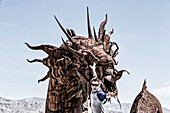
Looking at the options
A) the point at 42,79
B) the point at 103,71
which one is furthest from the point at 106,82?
the point at 42,79

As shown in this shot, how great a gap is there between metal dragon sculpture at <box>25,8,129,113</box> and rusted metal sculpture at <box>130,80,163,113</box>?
105 cm

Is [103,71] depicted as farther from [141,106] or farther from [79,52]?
[141,106]

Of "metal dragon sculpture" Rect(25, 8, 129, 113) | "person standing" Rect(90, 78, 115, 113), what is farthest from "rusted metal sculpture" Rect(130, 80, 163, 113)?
"person standing" Rect(90, 78, 115, 113)

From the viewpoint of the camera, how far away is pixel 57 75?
14.0 feet

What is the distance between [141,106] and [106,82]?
130 centimetres

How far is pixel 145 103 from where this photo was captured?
5078 mm

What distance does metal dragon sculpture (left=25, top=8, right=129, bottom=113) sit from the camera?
13.0ft

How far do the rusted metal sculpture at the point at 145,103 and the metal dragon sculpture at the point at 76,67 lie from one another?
3.45ft

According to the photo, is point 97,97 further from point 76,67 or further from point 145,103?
point 145,103

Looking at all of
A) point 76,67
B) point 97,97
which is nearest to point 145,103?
point 97,97

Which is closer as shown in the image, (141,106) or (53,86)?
(53,86)

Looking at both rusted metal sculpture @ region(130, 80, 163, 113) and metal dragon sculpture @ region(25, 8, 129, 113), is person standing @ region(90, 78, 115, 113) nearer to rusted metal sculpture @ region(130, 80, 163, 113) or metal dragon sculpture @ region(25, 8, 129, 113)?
metal dragon sculpture @ region(25, 8, 129, 113)

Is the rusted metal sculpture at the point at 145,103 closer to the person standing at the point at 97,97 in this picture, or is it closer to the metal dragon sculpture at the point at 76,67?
the metal dragon sculpture at the point at 76,67

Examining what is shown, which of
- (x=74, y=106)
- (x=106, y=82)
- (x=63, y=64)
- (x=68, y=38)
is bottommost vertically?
(x=74, y=106)
